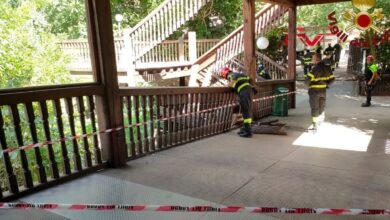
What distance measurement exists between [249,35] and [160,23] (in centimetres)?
469

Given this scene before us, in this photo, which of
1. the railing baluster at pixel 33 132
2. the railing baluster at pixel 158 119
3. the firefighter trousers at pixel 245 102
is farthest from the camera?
the firefighter trousers at pixel 245 102

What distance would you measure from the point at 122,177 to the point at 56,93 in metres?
1.28

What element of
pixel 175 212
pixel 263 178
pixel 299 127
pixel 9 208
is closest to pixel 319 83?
pixel 299 127

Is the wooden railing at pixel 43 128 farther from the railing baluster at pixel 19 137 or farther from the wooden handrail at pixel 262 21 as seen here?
the wooden handrail at pixel 262 21

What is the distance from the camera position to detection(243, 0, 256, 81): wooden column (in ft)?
25.6

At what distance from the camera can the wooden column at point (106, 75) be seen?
4.11 m

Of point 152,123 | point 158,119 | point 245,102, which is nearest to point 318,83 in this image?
point 245,102

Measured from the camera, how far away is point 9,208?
3.21 m

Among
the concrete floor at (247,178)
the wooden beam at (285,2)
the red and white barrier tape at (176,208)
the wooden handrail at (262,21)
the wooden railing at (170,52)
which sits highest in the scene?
the wooden beam at (285,2)

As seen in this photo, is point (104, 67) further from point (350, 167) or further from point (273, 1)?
point (273, 1)

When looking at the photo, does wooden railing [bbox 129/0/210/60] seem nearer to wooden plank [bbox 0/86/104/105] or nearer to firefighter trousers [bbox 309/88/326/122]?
firefighter trousers [bbox 309/88/326/122]

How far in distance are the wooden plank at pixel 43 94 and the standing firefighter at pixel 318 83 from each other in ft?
15.8

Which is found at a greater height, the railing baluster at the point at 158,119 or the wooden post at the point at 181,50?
the wooden post at the point at 181,50

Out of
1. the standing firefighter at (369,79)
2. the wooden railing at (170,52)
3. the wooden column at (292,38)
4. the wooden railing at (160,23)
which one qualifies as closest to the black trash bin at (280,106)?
the wooden column at (292,38)
